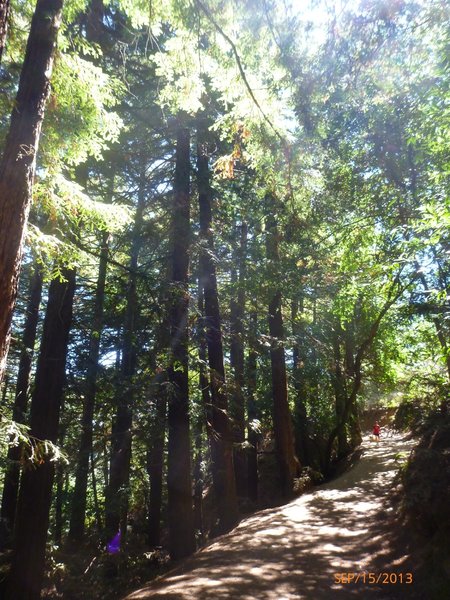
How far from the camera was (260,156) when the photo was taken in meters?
7.44

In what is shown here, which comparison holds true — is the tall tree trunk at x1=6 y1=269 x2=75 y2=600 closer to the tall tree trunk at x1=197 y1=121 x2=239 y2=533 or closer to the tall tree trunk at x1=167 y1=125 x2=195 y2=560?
the tall tree trunk at x1=167 y1=125 x2=195 y2=560

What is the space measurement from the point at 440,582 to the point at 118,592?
916 centimetres

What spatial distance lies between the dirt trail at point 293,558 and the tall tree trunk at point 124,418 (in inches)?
130

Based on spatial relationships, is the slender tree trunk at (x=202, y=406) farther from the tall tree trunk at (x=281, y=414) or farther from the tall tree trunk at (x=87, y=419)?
the tall tree trunk at (x=87, y=419)

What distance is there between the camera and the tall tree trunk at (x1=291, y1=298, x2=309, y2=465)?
16.5 metres

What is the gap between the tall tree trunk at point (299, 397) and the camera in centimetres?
1647

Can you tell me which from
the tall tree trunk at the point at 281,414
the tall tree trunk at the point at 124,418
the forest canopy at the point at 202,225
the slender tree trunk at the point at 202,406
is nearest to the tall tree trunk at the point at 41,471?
the forest canopy at the point at 202,225

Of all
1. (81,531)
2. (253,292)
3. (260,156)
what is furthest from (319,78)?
(81,531)

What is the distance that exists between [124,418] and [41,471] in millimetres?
5028

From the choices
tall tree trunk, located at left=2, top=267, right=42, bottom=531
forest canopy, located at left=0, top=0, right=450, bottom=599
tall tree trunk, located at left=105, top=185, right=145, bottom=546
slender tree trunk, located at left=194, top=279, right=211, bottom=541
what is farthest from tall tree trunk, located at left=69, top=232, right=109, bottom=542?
slender tree trunk, located at left=194, top=279, right=211, bottom=541

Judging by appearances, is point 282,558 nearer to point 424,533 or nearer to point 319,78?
point 424,533

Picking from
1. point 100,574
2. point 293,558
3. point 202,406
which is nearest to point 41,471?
point 202,406

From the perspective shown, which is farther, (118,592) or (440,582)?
(118,592)

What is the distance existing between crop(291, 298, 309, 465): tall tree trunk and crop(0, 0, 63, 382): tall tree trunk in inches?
481
